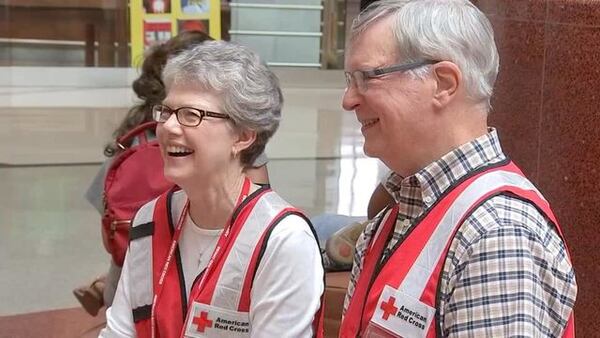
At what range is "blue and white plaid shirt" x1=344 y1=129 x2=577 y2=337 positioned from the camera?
1676mm

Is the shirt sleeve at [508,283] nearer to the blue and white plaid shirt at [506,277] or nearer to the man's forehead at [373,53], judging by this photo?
the blue and white plaid shirt at [506,277]

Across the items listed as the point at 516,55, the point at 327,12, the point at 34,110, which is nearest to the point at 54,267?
the point at 516,55

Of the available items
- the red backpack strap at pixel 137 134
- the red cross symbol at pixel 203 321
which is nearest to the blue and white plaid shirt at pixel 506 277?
the red cross symbol at pixel 203 321

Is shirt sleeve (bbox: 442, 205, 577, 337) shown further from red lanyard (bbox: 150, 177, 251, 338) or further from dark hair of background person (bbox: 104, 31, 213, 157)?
dark hair of background person (bbox: 104, 31, 213, 157)

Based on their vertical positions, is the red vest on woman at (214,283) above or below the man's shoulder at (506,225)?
below

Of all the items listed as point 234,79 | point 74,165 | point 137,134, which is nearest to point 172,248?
point 234,79

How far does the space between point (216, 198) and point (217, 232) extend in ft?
0.29

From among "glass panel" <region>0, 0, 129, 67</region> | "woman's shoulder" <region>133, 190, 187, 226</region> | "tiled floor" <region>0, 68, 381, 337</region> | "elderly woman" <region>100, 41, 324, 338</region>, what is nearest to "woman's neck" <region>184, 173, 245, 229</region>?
"elderly woman" <region>100, 41, 324, 338</region>

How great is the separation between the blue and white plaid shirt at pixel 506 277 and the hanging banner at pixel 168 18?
5.45 meters

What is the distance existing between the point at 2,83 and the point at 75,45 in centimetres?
81

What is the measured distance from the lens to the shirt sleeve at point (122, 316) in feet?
9.02

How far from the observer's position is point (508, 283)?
168 cm

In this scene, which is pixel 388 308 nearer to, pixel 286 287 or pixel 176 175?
pixel 286 287

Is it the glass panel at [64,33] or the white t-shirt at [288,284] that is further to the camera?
the glass panel at [64,33]
